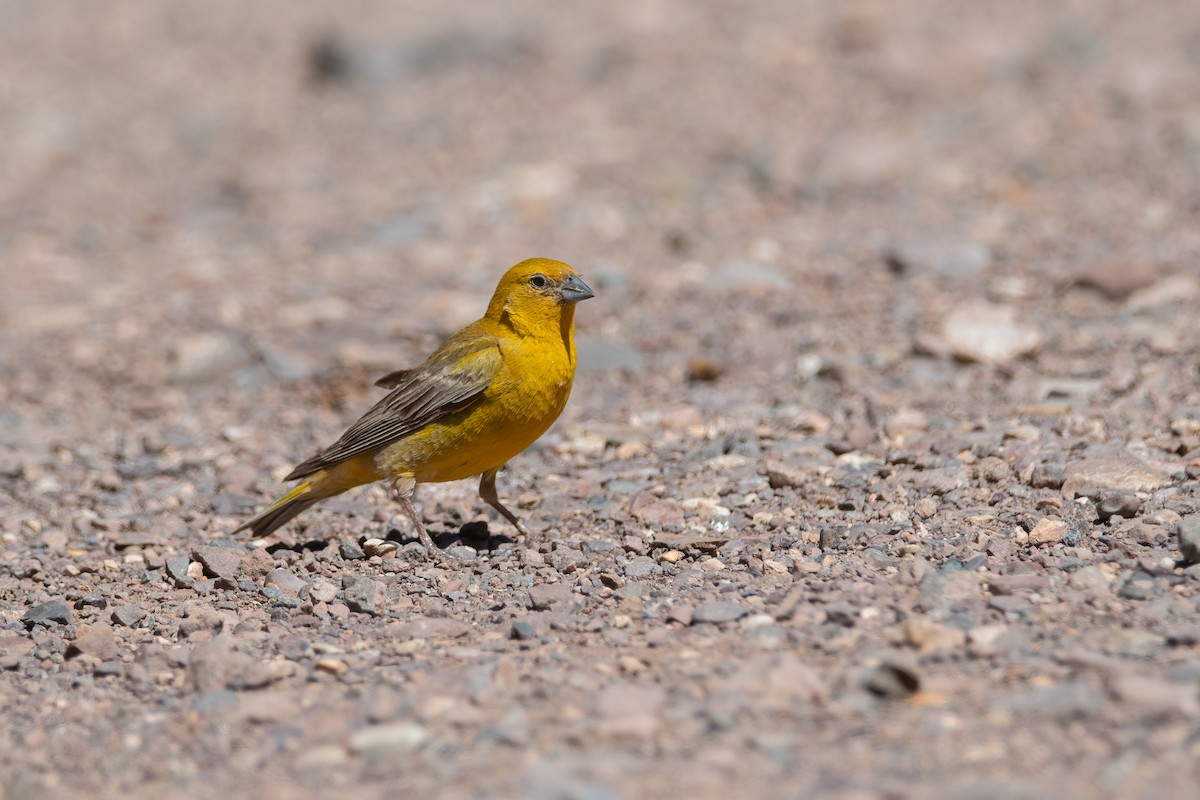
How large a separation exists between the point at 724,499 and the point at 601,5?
9896 mm

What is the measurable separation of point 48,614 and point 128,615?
1.07ft

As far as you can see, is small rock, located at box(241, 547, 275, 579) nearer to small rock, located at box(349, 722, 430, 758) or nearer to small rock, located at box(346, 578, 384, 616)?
small rock, located at box(346, 578, 384, 616)

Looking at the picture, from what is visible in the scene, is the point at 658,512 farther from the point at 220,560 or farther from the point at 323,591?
the point at 220,560

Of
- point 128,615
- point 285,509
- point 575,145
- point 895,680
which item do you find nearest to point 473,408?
point 285,509

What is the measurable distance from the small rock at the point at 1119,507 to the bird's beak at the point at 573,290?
7.99ft

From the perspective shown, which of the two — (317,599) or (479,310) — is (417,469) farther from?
(479,310)

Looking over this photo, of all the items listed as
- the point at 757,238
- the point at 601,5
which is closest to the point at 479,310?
the point at 757,238

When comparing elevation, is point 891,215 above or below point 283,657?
above

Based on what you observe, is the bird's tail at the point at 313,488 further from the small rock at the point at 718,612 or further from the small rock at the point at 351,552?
the small rock at the point at 718,612

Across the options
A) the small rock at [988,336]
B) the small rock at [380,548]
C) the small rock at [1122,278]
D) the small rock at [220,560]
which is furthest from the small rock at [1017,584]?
the small rock at [1122,278]

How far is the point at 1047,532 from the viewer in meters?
5.51

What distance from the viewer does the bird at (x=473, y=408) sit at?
6250mm

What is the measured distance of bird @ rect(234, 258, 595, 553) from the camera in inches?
246

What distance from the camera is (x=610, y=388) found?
873cm
